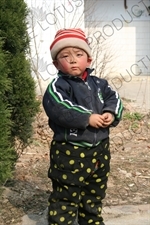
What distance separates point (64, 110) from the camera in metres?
2.69

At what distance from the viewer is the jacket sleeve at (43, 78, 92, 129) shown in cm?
269

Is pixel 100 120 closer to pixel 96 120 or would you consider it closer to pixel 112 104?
pixel 96 120

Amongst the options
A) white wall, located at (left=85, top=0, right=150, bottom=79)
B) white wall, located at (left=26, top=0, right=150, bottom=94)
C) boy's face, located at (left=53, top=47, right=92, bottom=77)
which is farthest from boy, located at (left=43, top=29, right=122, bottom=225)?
white wall, located at (left=85, top=0, right=150, bottom=79)

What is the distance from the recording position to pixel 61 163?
9.39 ft

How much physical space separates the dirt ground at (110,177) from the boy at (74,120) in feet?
2.02

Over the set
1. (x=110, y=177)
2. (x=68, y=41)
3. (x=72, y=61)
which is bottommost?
(x=110, y=177)

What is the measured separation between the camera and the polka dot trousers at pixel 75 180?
2852 mm

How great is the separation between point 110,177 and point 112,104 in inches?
75.9

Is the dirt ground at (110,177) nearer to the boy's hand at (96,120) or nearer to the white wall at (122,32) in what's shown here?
the boy's hand at (96,120)

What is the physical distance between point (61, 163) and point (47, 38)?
825cm

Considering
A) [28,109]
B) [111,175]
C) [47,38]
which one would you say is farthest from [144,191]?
[47,38]

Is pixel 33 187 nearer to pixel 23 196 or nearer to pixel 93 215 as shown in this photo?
pixel 23 196

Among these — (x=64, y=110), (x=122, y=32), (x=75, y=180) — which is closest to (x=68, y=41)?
(x=64, y=110)

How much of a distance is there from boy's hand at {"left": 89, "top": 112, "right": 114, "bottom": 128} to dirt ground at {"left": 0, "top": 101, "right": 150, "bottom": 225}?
3.33 ft
